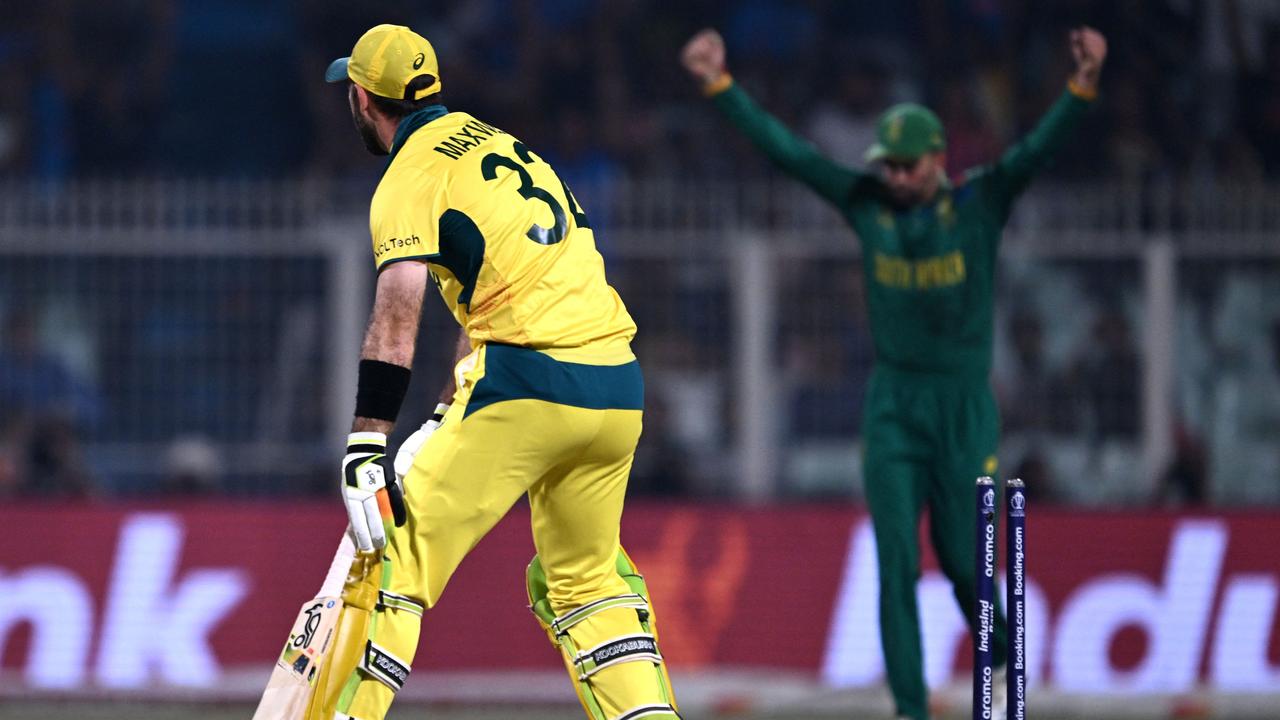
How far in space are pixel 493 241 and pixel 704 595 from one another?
4.70 metres

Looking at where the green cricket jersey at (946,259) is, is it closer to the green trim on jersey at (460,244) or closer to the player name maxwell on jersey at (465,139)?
the player name maxwell on jersey at (465,139)

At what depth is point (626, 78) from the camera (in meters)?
14.6

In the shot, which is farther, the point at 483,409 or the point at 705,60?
the point at 705,60

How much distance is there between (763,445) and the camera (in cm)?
1061

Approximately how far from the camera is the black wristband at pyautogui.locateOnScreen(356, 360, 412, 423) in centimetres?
525

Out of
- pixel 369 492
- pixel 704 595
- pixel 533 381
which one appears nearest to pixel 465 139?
pixel 533 381

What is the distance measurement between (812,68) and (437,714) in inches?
265

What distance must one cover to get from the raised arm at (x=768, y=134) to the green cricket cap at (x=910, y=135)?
0.30 meters

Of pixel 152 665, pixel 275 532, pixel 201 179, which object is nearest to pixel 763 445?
pixel 275 532

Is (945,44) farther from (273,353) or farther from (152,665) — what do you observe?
(152,665)

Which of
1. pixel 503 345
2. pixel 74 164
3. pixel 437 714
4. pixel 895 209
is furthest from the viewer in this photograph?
pixel 74 164

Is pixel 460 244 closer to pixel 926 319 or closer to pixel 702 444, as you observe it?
pixel 926 319

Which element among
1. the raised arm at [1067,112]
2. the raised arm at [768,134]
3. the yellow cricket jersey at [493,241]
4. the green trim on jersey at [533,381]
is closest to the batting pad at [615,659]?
the green trim on jersey at [533,381]

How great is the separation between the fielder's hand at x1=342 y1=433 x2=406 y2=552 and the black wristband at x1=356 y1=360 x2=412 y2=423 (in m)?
0.06
